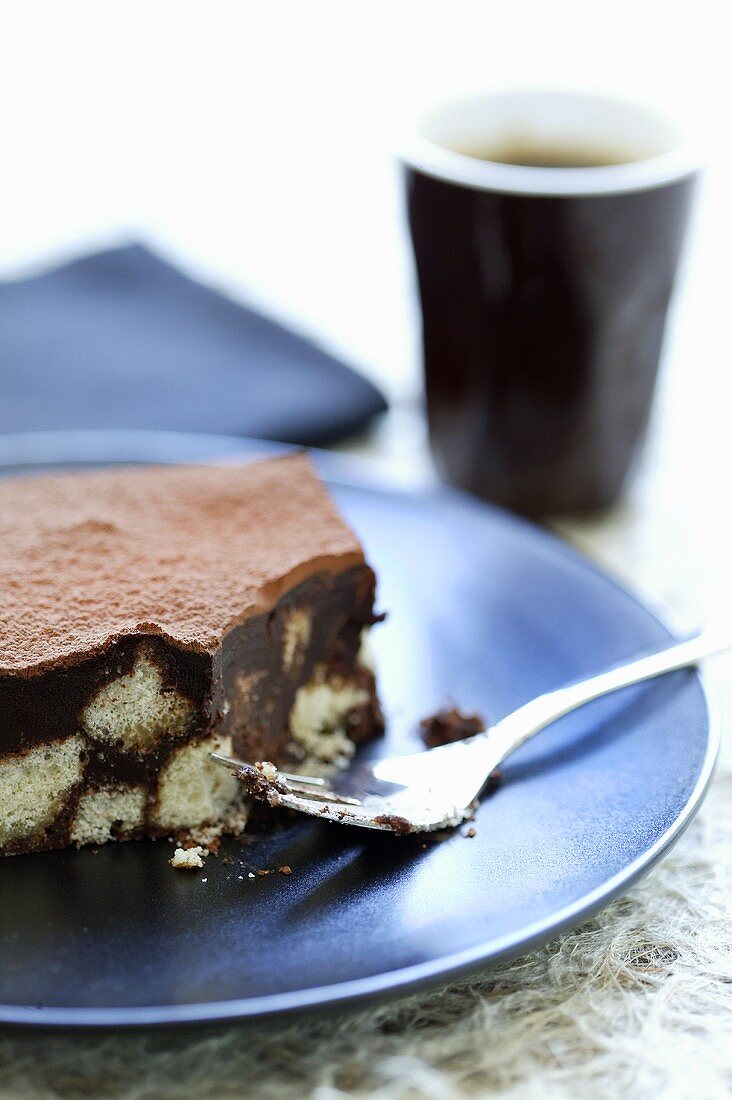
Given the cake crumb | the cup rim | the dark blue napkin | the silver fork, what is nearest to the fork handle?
the silver fork

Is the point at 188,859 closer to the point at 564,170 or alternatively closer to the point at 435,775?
Answer: the point at 435,775

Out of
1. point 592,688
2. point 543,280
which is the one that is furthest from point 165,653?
point 543,280

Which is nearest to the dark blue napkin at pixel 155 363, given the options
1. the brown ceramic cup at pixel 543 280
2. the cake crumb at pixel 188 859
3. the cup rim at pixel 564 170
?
the brown ceramic cup at pixel 543 280

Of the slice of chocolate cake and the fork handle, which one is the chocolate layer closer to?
the slice of chocolate cake

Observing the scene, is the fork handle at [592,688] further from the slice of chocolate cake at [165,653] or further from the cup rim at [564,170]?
the cup rim at [564,170]

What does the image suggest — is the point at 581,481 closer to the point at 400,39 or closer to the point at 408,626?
the point at 408,626

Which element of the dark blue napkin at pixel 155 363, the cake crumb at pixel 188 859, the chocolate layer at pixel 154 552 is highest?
the chocolate layer at pixel 154 552
